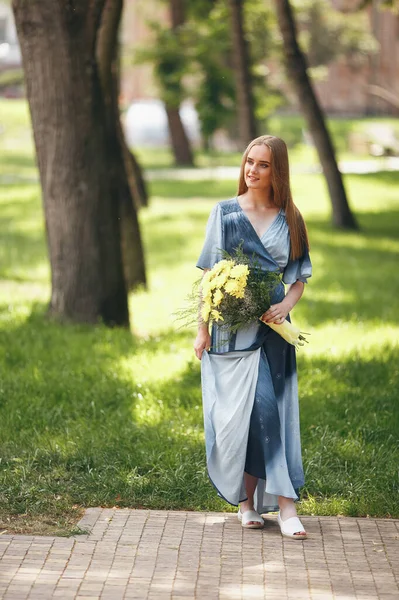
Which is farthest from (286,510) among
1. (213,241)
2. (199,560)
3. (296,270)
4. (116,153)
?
(116,153)

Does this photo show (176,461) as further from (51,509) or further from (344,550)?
(344,550)

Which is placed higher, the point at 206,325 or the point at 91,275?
the point at 206,325

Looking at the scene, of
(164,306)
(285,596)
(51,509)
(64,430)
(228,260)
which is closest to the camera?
(285,596)

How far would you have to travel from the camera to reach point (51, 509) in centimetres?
579

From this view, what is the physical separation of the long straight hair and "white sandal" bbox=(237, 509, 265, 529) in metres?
1.31

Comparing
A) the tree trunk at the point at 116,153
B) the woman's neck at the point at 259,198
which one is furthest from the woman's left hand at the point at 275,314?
the tree trunk at the point at 116,153

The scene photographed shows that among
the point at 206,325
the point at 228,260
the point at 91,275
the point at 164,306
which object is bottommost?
the point at 164,306

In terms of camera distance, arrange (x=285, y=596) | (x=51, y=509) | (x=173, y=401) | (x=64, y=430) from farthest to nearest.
A: (x=173, y=401) < (x=64, y=430) < (x=51, y=509) < (x=285, y=596)

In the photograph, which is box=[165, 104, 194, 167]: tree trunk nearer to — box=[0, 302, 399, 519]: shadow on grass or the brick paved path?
box=[0, 302, 399, 519]: shadow on grass

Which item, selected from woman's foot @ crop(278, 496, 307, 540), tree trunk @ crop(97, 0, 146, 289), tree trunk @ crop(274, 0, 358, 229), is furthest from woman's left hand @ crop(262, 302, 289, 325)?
tree trunk @ crop(274, 0, 358, 229)

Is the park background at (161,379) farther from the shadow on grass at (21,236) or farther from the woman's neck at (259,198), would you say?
the woman's neck at (259,198)

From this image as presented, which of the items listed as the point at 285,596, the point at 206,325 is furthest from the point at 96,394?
the point at 285,596

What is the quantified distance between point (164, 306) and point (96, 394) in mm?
4584

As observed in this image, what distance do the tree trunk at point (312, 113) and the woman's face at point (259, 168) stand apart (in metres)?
13.5
